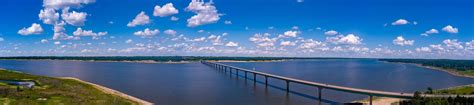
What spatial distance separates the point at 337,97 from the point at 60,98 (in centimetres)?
4733

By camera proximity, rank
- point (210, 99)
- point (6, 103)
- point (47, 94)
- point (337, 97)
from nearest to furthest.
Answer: point (6, 103) < point (47, 94) < point (210, 99) < point (337, 97)

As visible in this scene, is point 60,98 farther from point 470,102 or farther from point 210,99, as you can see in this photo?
point 470,102

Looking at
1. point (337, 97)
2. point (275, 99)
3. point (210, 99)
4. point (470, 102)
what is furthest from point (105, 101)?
point (470, 102)

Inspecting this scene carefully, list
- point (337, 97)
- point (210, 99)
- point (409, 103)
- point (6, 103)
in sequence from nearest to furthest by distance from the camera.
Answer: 1. point (6, 103)
2. point (409, 103)
3. point (210, 99)
4. point (337, 97)

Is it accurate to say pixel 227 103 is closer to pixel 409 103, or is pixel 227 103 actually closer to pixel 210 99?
pixel 210 99

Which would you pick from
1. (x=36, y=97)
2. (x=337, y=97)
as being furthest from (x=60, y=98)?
(x=337, y=97)

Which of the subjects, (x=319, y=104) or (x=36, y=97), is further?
(x=319, y=104)

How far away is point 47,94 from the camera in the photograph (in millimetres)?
62438

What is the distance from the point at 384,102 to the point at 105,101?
44.7 meters

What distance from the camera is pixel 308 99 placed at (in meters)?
71.1

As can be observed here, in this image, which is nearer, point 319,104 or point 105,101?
point 105,101

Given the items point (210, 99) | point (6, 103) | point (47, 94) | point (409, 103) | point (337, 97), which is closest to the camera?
point (6, 103)

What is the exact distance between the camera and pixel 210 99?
68.6m

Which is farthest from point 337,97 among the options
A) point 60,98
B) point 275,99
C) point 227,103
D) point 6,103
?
point 6,103
